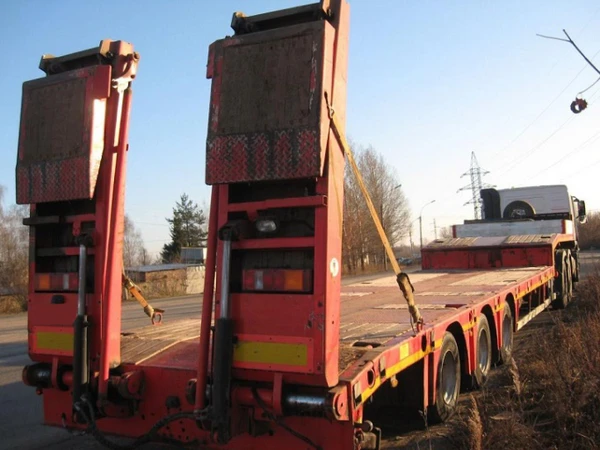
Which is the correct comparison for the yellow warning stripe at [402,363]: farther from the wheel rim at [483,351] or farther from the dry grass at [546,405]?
the wheel rim at [483,351]

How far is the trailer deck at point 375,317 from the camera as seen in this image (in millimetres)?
4410

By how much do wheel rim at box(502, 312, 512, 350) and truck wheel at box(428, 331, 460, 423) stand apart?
2492 mm

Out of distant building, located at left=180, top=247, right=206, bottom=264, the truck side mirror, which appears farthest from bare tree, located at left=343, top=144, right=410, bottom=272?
the truck side mirror

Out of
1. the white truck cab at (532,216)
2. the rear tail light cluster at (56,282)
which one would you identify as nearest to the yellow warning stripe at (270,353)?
the rear tail light cluster at (56,282)

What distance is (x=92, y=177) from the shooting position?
165 inches

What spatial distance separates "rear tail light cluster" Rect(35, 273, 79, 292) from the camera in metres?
4.36

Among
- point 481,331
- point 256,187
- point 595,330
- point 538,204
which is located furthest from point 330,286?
point 538,204

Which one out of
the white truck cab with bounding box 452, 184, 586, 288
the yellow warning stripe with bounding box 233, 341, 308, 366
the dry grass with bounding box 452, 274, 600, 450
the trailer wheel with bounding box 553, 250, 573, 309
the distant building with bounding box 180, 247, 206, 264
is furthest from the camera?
the distant building with bounding box 180, 247, 206, 264

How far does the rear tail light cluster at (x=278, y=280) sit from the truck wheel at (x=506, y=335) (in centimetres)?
536

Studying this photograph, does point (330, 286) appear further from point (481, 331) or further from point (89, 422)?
point (481, 331)

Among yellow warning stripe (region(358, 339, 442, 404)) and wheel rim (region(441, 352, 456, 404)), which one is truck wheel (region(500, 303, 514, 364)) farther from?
yellow warning stripe (region(358, 339, 442, 404))

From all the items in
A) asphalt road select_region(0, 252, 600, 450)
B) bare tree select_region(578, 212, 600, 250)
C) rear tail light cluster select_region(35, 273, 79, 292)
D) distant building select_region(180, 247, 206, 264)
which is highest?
bare tree select_region(578, 212, 600, 250)

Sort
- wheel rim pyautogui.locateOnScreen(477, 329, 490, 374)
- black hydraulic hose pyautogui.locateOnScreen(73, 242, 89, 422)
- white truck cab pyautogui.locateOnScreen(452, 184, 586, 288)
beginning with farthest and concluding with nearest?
white truck cab pyautogui.locateOnScreen(452, 184, 586, 288) < wheel rim pyautogui.locateOnScreen(477, 329, 490, 374) < black hydraulic hose pyautogui.locateOnScreen(73, 242, 89, 422)

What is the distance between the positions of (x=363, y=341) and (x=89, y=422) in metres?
2.08
